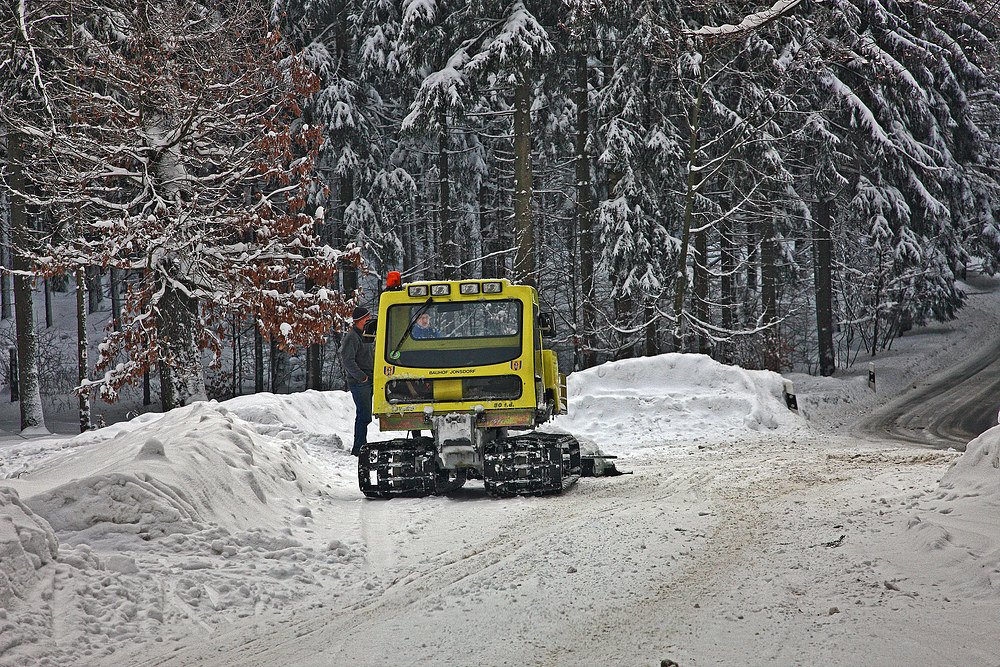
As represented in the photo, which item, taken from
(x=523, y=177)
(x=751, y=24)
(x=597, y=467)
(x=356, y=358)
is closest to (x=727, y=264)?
(x=523, y=177)

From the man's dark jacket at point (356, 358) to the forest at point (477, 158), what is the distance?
4.92 meters

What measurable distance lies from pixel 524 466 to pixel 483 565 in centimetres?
301

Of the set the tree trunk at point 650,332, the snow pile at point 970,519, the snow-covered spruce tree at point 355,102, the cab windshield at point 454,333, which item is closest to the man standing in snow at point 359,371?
the cab windshield at point 454,333

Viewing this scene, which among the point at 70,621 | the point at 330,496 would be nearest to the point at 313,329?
the point at 330,496

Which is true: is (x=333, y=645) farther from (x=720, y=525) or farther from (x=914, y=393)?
(x=914, y=393)

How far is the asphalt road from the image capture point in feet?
49.3

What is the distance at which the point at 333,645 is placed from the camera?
4.46m

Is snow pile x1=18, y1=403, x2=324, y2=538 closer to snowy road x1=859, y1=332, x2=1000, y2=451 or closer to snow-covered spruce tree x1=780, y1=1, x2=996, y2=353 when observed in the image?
snowy road x1=859, y1=332, x2=1000, y2=451

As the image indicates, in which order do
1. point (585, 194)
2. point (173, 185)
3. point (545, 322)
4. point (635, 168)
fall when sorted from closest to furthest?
point (545, 322) < point (173, 185) < point (635, 168) < point (585, 194)

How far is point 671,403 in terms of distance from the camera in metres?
16.3

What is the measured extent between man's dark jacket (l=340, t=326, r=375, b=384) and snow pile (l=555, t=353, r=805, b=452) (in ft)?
16.1

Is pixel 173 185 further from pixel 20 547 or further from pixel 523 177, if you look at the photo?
pixel 20 547

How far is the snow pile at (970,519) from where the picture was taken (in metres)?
5.13

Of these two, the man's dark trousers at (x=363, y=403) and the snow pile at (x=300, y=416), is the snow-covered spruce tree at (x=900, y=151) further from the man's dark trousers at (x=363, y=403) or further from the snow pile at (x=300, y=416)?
the man's dark trousers at (x=363, y=403)
